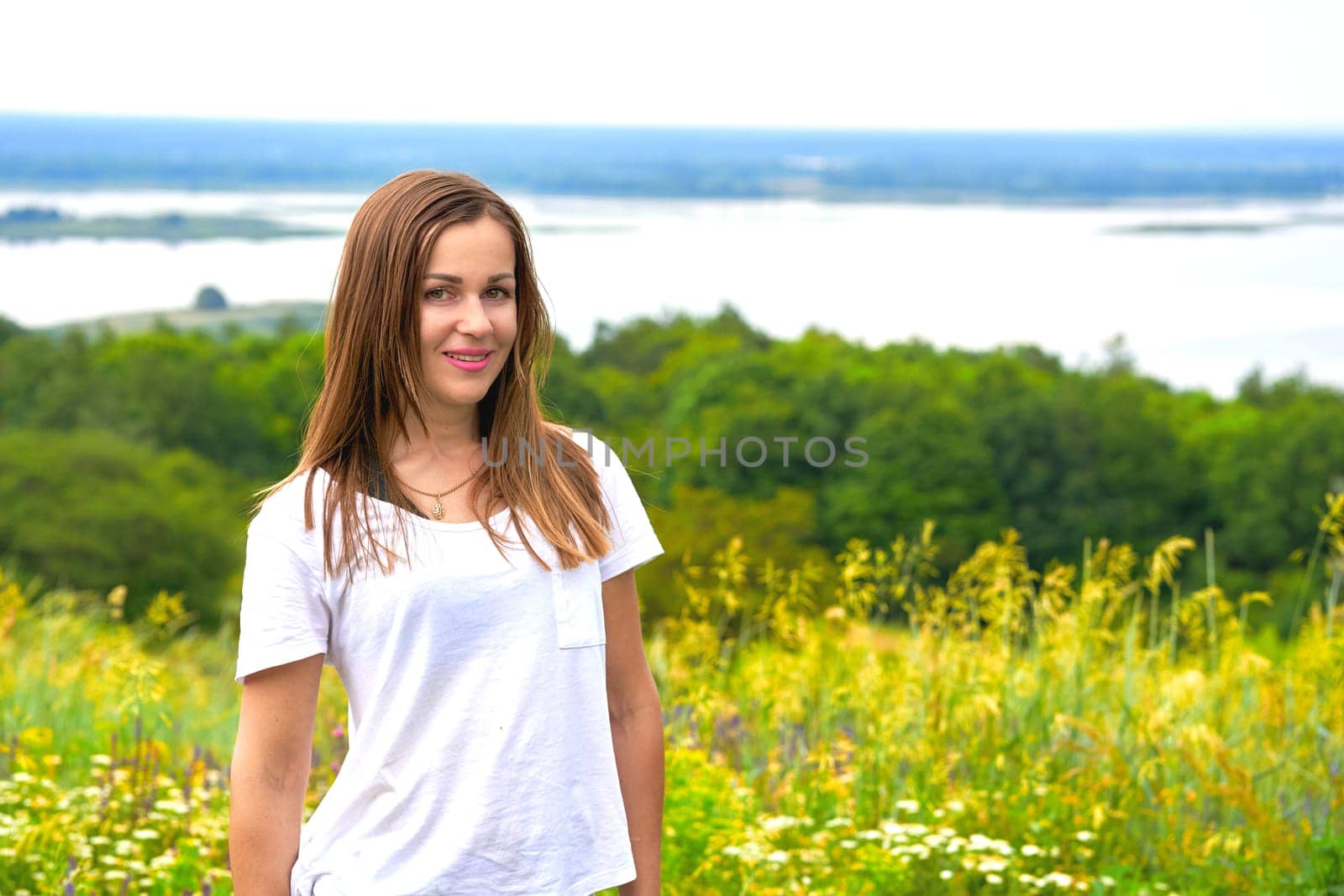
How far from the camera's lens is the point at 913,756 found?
3.70 metres

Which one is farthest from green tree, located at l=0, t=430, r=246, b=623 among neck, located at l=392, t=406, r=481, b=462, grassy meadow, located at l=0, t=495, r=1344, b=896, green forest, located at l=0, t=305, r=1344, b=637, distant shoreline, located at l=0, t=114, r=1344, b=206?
distant shoreline, located at l=0, t=114, r=1344, b=206

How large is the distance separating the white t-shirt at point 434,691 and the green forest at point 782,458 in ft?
108

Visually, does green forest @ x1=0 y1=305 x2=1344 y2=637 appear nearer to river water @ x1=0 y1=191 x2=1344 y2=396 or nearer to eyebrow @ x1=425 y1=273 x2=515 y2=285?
river water @ x1=0 y1=191 x2=1344 y2=396

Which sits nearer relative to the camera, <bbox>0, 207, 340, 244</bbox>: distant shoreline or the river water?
the river water

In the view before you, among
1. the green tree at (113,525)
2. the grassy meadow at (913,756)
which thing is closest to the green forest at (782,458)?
the green tree at (113,525)

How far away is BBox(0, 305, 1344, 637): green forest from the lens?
40.3 metres

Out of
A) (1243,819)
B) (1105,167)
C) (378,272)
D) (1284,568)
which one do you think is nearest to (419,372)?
(378,272)

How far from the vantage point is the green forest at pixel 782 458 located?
40.3 m

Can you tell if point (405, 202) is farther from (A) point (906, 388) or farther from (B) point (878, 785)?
(A) point (906, 388)

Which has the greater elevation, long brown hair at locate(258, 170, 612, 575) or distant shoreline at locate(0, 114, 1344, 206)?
distant shoreline at locate(0, 114, 1344, 206)

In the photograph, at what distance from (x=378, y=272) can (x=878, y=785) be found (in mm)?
2425

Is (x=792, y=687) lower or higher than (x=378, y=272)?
lower

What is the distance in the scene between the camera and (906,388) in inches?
1982

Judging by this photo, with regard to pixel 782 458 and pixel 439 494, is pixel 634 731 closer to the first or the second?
pixel 439 494
